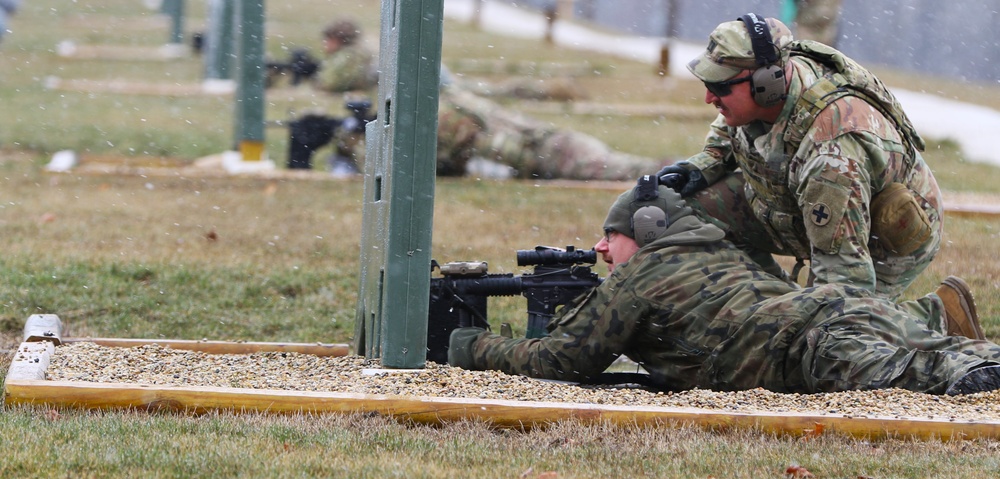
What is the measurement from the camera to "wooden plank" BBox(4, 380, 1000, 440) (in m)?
4.37

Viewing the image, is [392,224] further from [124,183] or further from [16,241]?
[124,183]

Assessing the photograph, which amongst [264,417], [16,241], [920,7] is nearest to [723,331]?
[264,417]

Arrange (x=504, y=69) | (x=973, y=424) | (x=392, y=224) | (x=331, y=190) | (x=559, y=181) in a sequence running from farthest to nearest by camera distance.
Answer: (x=504, y=69)
(x=559, y=181)
(x=331, y=190)
(x=392, y=224)
(x=973, y=424)

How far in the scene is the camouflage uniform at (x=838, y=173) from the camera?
5.38m

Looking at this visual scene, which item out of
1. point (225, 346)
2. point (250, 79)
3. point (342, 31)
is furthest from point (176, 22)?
point (225, 346)

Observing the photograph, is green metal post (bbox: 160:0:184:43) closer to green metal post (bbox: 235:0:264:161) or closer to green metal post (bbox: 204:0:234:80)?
green metal post (bbox: 204:0:234:80)

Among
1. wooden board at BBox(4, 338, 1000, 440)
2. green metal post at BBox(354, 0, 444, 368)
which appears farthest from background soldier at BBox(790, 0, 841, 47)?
wooden board at BBox(4, 338, 1000, 440)

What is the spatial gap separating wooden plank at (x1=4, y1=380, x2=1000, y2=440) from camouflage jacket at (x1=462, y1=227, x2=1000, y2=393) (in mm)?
534

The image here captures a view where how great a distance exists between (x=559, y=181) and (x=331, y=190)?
2.37 m

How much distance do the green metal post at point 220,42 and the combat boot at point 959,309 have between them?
1436 centimetres

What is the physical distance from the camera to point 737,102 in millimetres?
5777

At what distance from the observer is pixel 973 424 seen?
4.36m

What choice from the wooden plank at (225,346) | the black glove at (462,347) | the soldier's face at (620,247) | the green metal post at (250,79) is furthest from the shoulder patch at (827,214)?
the green metal post at (250,79)

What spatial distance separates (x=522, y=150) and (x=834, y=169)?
7.97 meters
